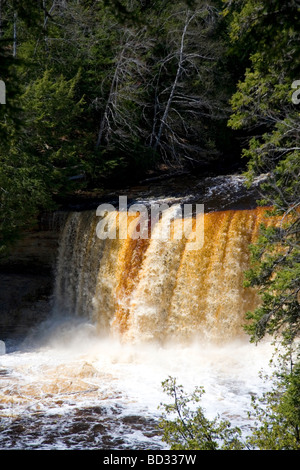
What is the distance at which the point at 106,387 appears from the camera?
30.8 ft

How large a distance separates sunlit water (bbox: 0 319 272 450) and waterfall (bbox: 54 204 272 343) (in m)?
0.50

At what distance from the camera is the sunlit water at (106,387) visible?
25.0 ft

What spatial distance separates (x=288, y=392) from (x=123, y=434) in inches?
123

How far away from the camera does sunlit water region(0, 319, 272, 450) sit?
763 centimetres

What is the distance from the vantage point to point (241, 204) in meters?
12.5

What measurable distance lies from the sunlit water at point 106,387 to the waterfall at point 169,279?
0.50 m

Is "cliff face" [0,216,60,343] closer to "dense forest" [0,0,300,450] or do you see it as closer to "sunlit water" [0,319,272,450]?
"dense forest" [0,0,300,450]

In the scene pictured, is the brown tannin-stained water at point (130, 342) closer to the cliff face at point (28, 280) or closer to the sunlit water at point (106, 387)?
the sunlit water at point (106, 387)

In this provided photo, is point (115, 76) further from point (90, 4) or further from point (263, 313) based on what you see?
point (263, 313)

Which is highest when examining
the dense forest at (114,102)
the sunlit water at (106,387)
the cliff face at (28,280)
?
the dense forest at (114,102)

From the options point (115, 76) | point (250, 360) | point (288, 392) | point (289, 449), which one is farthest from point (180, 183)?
point (289, 449)

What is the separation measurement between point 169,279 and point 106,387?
3356 mm

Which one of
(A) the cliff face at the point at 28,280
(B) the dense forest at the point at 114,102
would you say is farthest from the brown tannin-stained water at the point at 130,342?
(B) the dense forest at the point at 114,102

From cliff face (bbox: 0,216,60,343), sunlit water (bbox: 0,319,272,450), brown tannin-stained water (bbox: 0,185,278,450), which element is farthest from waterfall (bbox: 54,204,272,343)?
cliff face (bbox: 0,216,60,343)
